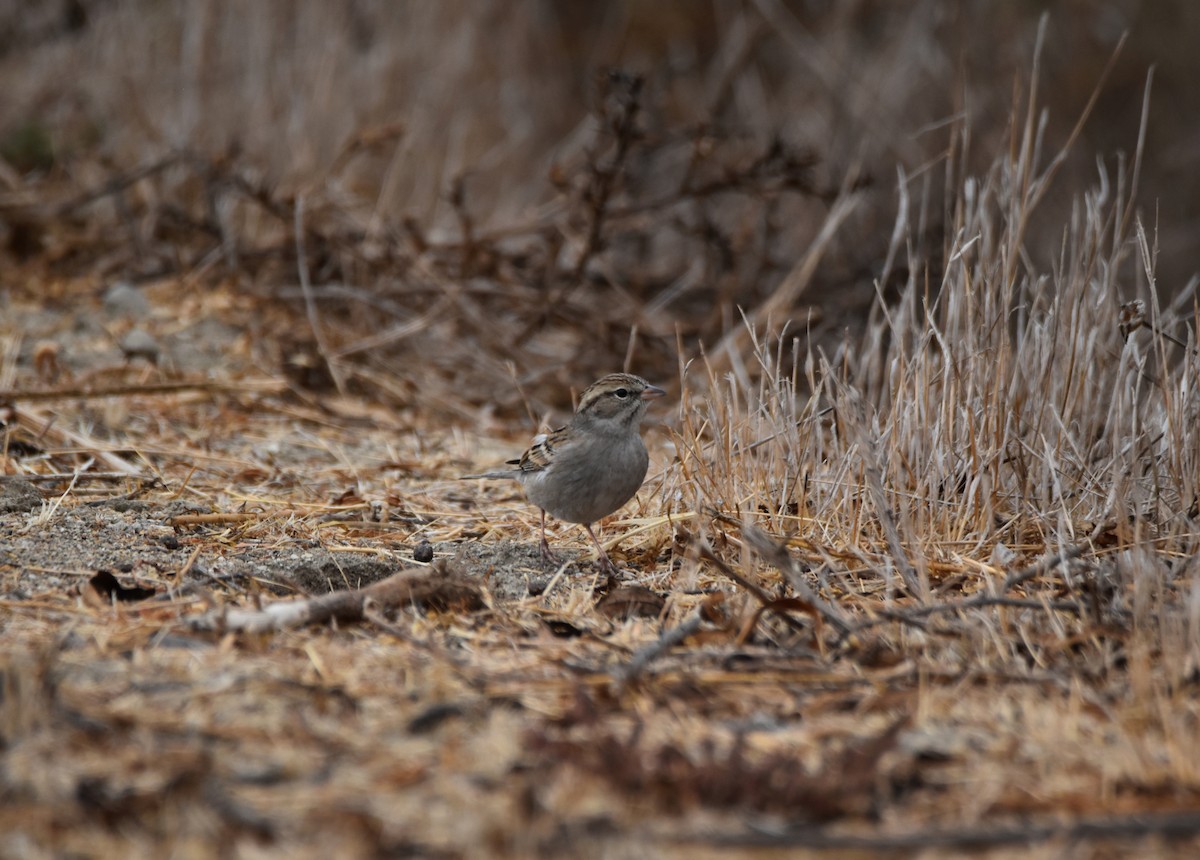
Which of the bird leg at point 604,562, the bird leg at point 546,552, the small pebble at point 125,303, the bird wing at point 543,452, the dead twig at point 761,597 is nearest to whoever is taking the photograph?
the dead twig at point 761,597

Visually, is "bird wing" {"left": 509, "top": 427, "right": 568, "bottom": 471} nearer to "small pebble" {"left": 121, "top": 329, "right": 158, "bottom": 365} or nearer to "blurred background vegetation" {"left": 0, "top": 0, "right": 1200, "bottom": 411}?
"blurred background vegetation" {"left": 0, "top": 0, "right": 1200, "bottom": 411}

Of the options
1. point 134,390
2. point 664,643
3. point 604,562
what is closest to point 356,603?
point 664,643

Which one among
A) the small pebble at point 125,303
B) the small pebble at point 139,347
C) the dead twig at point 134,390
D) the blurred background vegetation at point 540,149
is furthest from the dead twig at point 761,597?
the small pebble at point 125,303

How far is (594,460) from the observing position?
509cm

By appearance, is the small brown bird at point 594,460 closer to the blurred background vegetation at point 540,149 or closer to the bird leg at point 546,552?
the bird leg at point 546,552

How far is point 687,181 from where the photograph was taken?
8766 millimetres

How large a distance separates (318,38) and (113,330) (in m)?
4.13

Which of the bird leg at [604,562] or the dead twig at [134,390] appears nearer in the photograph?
the bird leg at [604,562]

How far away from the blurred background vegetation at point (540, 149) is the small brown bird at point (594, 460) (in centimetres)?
163

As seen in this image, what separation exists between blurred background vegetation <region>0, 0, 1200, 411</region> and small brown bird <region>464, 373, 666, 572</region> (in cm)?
163

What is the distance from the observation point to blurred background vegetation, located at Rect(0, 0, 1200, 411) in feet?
29.0

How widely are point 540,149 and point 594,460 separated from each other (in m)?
9.55

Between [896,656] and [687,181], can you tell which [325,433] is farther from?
[896,656]

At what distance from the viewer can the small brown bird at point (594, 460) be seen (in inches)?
199
